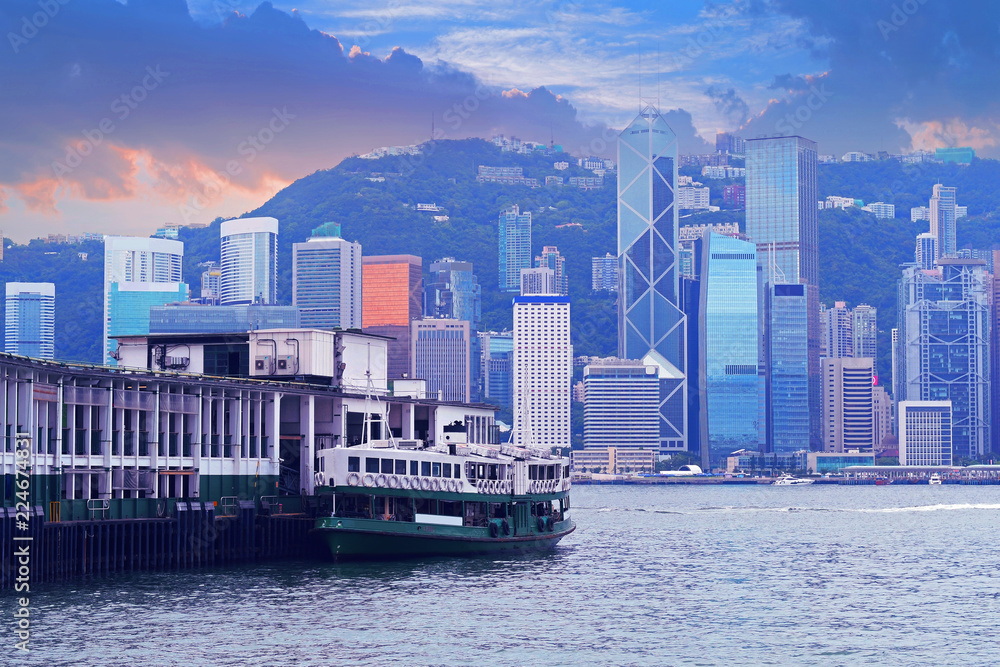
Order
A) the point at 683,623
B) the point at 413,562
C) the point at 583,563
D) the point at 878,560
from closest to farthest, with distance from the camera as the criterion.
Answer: the point at 683,623 → the point at 413,562 → the point at 583,563 → the point at 878,560

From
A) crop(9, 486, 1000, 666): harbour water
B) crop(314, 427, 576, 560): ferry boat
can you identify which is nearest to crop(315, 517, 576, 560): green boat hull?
crop(314, 427, 576, 560): ferry boat

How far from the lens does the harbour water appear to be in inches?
2003

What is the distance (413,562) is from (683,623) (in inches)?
849

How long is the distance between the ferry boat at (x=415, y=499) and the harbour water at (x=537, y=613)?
1176 mm

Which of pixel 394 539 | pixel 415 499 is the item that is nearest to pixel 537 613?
pixel 394 539

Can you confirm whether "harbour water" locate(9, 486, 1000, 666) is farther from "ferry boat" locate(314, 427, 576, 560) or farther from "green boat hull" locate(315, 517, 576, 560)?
"ferry boat" locate(314, 427, 576, 560)

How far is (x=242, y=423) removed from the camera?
259ft

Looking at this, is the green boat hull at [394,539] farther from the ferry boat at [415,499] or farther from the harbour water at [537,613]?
the harbour water at [537,613]

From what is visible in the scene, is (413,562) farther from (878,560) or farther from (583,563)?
(878,560)

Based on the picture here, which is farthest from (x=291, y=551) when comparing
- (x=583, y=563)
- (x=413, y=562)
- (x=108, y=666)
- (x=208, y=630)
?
(x=108, y=666)

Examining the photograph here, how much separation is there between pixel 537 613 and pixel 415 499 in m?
17.1

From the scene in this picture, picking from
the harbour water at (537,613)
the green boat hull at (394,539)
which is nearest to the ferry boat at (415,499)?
the green boat hull at (394,539)

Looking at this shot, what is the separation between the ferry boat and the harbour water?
1176 millimetres

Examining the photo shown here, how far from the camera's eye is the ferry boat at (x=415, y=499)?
75.8 m
